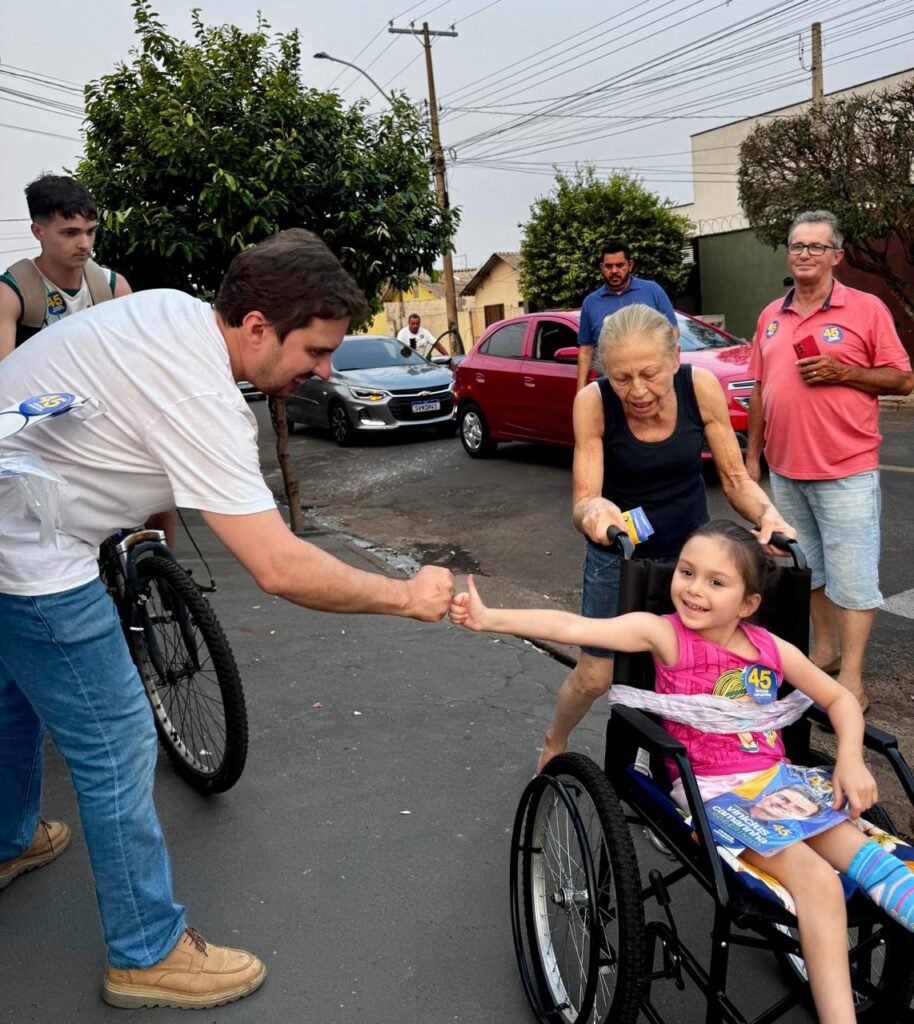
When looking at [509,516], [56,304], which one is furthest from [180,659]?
[509,516]

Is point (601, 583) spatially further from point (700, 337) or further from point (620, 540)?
point (700, 337)

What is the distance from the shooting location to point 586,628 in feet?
8.36

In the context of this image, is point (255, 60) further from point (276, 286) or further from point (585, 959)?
point (585, 959)

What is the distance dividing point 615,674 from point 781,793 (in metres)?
0.50

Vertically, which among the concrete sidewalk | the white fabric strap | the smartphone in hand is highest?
the smartphone in hand

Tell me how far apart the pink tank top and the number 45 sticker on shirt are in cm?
154

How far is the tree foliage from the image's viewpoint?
7488mm

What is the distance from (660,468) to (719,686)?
0.92 m

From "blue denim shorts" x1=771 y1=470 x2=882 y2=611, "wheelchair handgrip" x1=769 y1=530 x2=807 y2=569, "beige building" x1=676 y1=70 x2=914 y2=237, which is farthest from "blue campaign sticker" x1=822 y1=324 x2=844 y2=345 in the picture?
"beige building" x1=676 y1=70 x2=914 y2=237

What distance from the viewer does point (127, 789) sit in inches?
95.5

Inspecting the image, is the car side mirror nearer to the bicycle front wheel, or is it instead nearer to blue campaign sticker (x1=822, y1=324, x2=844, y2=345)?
blue campaign sticker (x1=822, y1=324, x2=844, y2=345)

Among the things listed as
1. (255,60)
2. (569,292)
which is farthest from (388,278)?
(569,292)

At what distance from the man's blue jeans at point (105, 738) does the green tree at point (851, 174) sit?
14793 mm

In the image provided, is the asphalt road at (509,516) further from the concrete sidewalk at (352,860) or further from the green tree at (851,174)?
the green tree at (851,174)
